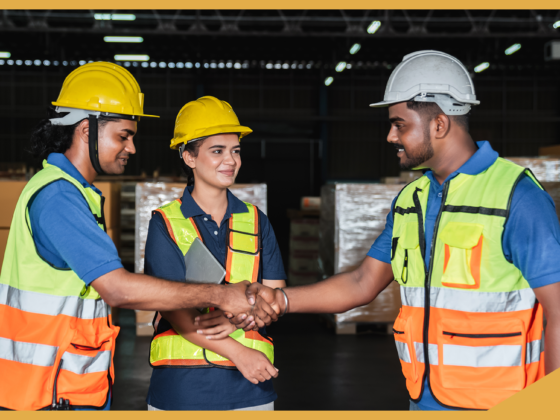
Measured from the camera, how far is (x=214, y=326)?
7.23 ft

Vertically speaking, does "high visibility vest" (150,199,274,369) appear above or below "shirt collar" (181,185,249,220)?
below

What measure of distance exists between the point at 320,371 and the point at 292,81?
55.8ft

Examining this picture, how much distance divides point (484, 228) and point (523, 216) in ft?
0.42

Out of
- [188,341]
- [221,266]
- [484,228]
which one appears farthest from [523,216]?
[188,341]

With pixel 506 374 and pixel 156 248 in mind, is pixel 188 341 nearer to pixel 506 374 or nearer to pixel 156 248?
pixel 156 248

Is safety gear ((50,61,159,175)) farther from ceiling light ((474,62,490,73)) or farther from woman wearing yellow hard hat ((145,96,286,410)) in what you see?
ceiling light ((474,62,490,73))

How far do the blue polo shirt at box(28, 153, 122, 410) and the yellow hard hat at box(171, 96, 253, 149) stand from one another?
77cm

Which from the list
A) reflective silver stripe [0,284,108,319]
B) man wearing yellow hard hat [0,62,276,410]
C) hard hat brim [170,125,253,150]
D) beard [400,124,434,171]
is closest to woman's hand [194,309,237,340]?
man wearing yellow hard hat [0,62,276,410]

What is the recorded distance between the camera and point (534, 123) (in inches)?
837

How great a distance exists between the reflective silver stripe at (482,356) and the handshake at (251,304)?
2.75 ft

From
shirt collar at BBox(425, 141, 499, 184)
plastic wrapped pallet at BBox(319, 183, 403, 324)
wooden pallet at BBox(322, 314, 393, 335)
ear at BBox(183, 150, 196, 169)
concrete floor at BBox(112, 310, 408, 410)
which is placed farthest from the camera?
wooden pallet at BBox(322, 314, 393, 335)

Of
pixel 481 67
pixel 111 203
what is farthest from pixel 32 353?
pixel 481 67

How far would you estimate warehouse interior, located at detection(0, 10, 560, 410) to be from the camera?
Answer: 38.2 ft

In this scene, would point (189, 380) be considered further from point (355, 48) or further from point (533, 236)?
point (355, 48)
